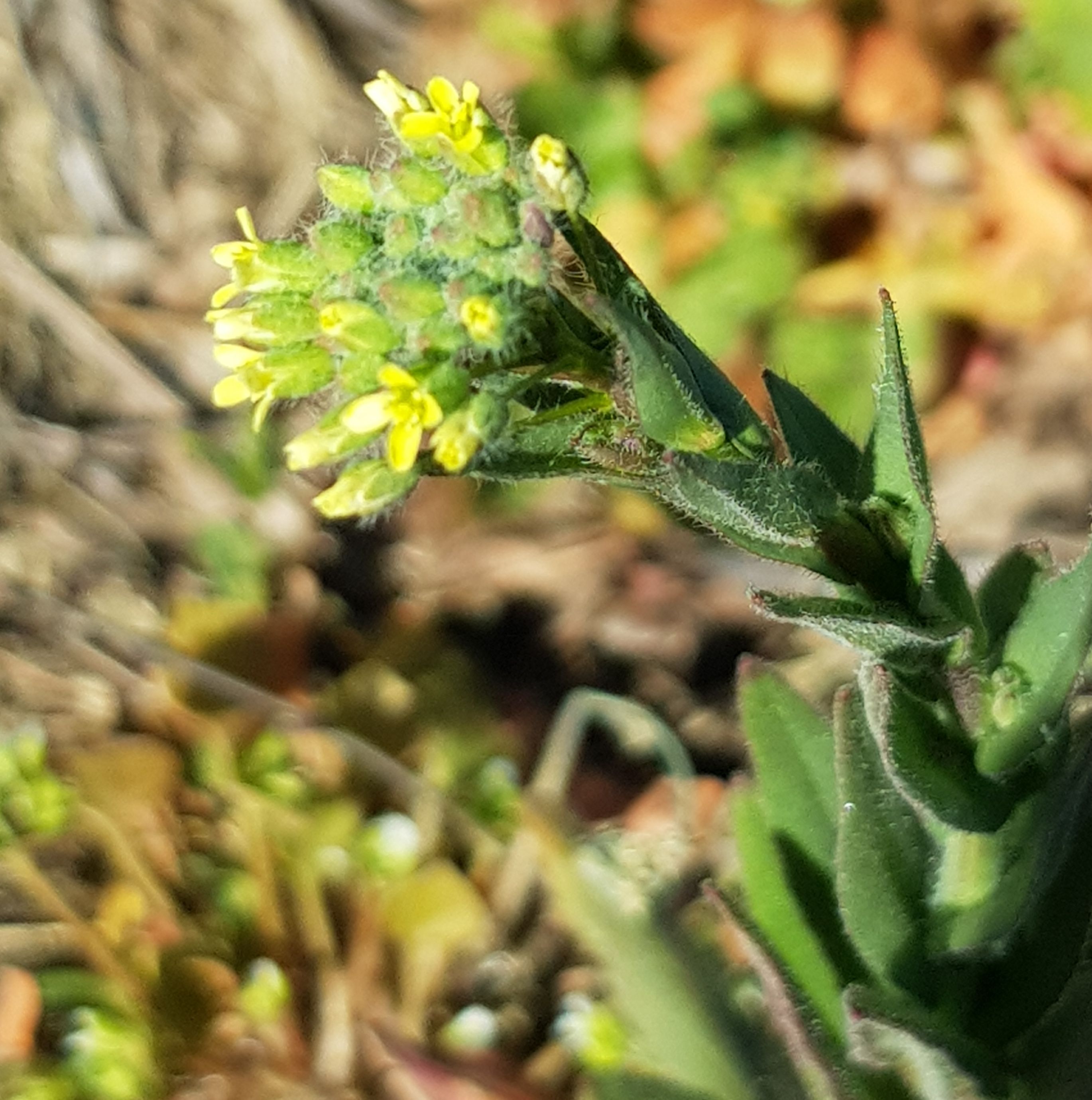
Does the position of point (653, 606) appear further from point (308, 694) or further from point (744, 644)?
point (308, 694)

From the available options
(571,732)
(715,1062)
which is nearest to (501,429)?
(715,1062)

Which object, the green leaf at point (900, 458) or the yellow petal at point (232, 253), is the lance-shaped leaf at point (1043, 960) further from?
the yellow petal at point (232, 253)

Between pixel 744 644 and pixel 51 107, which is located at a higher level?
pixel 51 107

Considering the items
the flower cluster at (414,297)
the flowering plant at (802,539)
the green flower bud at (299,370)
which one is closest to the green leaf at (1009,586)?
the flowering plant at (802,539)

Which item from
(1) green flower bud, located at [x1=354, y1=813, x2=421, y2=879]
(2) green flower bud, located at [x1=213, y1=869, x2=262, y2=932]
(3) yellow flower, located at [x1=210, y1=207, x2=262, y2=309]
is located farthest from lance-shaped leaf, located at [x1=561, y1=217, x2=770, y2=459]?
(2) green flower bud, located at [x1=213, y1=869, x2=262, y2=932]

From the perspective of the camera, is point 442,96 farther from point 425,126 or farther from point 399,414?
point 399,414

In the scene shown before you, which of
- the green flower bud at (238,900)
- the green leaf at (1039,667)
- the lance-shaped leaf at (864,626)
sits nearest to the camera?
the lance-shaped leaf at (864,626)
